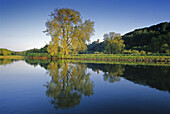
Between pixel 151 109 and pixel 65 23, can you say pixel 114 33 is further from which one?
pixel 151 109

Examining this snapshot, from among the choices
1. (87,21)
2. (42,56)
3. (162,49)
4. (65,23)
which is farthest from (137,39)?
(42,56)

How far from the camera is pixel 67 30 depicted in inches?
1421

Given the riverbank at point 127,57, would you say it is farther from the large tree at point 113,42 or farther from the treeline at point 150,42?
the large tree at point 113,42

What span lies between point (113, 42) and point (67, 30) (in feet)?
61.3

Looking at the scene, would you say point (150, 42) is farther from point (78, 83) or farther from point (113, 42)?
point (78, 83)

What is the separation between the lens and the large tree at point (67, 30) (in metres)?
35.2

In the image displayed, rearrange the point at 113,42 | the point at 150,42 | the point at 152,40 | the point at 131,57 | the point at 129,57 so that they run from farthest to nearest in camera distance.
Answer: the point at 150,42 → the point at 152,40 → the point at 113,42 → the point at 129,57 → the point at 131,57

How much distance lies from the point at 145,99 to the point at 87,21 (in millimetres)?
35737

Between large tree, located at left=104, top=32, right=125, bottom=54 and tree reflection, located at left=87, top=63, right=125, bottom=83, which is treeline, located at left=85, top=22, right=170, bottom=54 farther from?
tree reflection, located at left=87, top=63, right=125, bottom=83

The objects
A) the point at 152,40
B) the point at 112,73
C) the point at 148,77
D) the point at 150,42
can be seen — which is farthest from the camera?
the point at 150,42

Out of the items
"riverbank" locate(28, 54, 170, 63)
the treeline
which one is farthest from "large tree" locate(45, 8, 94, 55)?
the treeline

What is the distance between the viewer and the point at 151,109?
3428mm

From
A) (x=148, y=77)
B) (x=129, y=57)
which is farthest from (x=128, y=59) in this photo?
(x=148, y=77)

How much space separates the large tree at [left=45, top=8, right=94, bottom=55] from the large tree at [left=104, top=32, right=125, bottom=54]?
1067 cm
